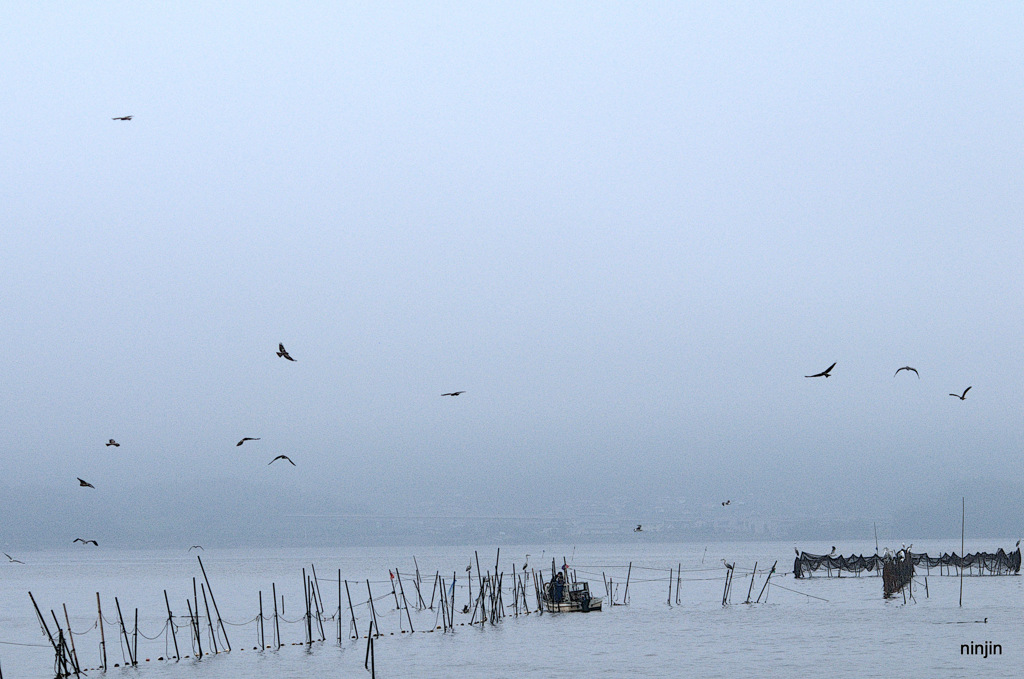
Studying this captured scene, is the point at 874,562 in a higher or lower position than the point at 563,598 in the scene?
higher

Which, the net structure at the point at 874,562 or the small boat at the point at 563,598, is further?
the net structure at the point at 874,562

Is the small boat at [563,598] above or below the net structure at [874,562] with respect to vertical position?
below

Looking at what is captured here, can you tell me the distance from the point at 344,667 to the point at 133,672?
8689 mm

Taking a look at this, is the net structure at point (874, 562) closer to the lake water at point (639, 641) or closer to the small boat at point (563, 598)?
the lake water at point (639, 641)

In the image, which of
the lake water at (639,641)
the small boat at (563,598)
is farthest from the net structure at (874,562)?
the small boat at (563,598)

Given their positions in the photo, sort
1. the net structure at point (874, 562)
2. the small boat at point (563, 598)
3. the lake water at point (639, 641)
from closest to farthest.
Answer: the lake water at point (639, 641) → the small boat at point (563, 598) → the net structure at point (874, 562)

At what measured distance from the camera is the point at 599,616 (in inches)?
2916

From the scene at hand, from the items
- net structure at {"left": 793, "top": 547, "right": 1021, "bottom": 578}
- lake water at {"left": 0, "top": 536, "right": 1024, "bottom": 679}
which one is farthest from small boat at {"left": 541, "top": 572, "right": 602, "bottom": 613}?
net structure at {"left": 793, "top": 547, "right": 1021, "bottom": 578}

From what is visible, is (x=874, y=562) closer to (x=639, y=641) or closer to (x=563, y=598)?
(x=563, y=598)

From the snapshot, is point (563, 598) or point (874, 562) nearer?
point (563, 598)

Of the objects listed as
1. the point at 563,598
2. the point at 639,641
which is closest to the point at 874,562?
the point at 563,598

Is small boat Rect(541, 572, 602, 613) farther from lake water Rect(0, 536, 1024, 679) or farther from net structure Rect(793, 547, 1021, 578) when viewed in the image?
net structure Rect(793, 547, 1021, 578)

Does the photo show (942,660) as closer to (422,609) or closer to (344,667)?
(344,667)

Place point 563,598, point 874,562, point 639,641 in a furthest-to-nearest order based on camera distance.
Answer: point 874,562 < point 563,598 < point 639,641
